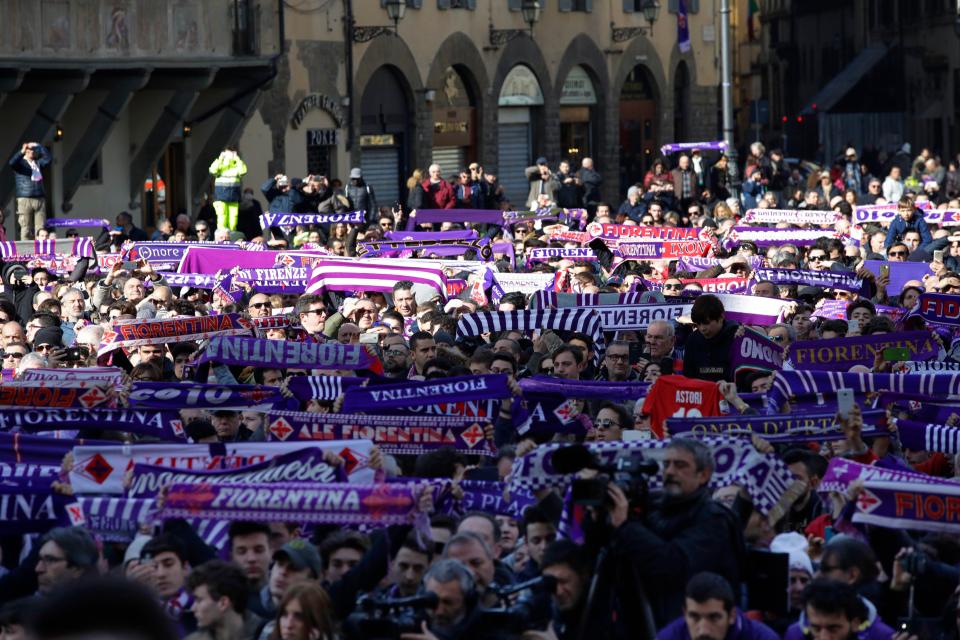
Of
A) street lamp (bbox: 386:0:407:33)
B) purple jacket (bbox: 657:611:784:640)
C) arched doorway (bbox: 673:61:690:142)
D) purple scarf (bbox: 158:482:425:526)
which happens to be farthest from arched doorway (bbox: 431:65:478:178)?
purple jacket (bbox: 657:611:784:640)

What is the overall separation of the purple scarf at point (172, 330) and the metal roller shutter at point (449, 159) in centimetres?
2814

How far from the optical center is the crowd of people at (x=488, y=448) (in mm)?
7727

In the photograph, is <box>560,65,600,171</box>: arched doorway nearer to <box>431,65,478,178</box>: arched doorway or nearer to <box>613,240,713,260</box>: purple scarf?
<box>431,65,478,178</box>: arched doorway

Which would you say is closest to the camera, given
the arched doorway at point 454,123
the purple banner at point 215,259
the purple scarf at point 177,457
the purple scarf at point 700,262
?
the purple scarf at point 177,457

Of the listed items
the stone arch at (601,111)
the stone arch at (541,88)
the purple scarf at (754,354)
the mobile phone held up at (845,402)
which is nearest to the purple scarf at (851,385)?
the purple scarf at (754,354)

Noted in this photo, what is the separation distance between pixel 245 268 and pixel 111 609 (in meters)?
20.3

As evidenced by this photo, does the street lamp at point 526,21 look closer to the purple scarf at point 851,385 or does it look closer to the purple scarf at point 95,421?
the purple scarf at point 851,385

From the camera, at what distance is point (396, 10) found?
43062 mm

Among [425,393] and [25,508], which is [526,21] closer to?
[425,393]

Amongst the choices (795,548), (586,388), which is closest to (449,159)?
(586,388)

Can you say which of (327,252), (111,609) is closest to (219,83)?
(327,252)

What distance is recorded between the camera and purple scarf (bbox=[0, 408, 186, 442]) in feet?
41.0

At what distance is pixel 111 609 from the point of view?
12.0 ft

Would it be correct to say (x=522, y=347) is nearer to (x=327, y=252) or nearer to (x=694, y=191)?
(x=327, y=252)
